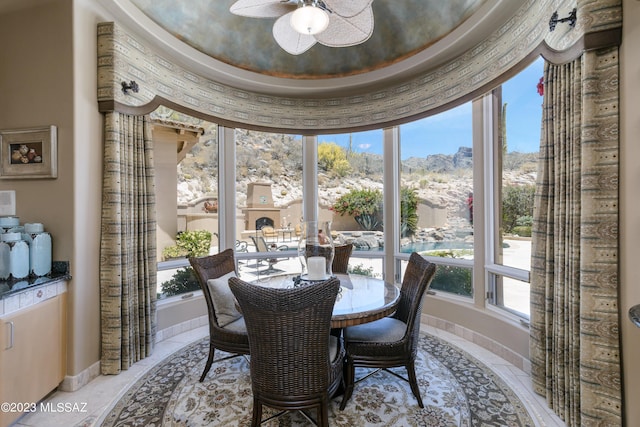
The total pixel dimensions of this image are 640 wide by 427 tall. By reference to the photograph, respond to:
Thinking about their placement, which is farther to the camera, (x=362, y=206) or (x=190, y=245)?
(x=362, y=206)

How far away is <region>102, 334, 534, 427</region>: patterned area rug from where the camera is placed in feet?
6.39

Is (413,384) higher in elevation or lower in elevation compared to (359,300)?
lower

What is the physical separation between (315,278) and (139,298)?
1.77 metres

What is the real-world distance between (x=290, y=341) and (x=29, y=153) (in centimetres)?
262

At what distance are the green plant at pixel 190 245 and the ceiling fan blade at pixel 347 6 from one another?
2.97 metres

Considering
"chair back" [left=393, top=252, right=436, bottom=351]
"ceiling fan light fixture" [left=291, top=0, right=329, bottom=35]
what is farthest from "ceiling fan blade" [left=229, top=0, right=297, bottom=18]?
"chair back" [left=393, top=252, right=436, bottom=351]

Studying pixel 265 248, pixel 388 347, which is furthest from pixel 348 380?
pixel 265 248

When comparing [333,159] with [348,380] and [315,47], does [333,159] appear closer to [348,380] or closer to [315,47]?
[315,47]

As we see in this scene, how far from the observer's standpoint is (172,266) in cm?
355

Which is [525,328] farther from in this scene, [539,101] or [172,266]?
[172,266]

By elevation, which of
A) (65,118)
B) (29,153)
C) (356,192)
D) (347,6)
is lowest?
(356,192)

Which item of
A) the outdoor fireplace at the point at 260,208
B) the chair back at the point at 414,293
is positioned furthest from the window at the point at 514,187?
the outdoor fireplace at the point at 260,208

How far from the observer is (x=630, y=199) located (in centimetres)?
159

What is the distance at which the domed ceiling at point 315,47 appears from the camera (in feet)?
9.23
